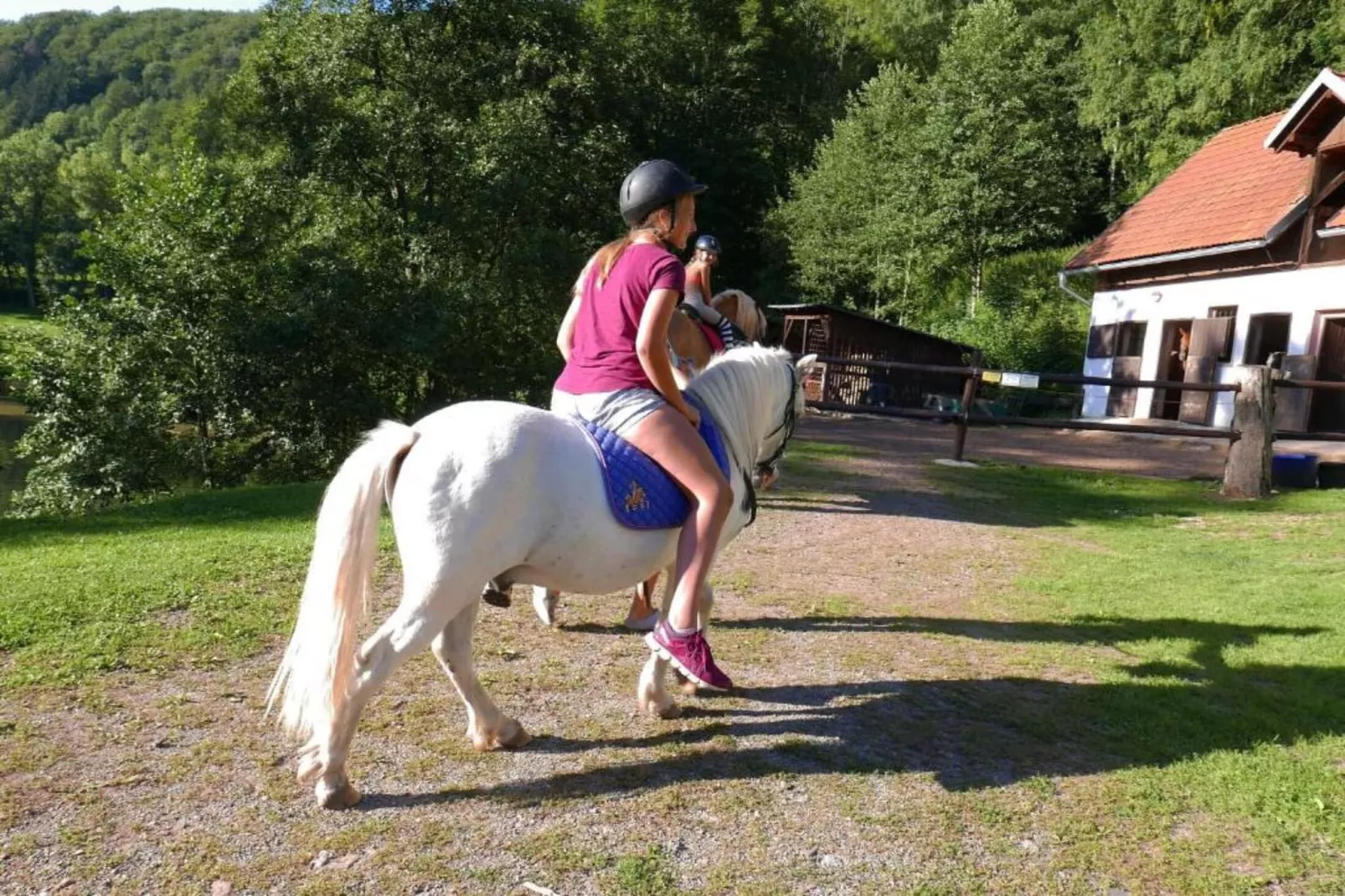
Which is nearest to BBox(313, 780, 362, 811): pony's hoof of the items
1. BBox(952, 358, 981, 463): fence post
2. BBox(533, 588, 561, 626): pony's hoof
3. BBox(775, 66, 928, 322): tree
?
BBox(533, 588, 561, 626): pony's hoof

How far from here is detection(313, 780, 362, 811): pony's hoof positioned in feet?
9.09

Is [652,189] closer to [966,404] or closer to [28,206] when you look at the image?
[966,404]

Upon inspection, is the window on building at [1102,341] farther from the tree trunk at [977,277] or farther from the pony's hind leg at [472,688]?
the pony's hind leg at [472,688]

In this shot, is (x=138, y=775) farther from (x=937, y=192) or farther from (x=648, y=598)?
(x=937, y=192)

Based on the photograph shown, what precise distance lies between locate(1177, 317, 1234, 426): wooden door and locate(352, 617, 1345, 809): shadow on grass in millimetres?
14768

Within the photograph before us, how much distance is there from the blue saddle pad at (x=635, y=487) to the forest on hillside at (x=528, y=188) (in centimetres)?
1459

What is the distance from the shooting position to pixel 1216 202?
18109 mm

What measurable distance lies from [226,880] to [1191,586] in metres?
6.11

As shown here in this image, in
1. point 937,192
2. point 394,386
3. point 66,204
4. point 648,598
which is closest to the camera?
point 648,598

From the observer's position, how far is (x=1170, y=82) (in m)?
26.2

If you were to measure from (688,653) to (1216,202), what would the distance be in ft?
63.7

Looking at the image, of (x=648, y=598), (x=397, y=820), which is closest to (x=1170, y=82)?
(x=648, y=598)

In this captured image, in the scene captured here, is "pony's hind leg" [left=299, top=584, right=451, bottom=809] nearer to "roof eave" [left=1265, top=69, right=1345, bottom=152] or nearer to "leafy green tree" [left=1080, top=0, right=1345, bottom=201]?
"roof eave" [left=1265, top=69, right=1345, bottom=152]

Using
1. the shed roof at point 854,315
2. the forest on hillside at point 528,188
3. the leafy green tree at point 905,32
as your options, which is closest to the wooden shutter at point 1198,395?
the forest on hillside at point 528,188
